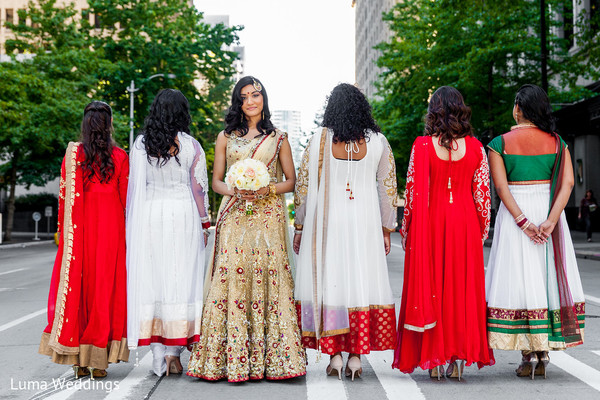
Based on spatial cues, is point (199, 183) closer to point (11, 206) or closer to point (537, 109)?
point (537, 109)

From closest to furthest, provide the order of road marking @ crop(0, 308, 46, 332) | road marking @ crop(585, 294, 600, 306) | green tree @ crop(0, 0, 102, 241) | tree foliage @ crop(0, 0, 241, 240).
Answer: road marking @ crop(0, 308, 46, 332) < road marking @ crop(585, 294, 600, 306) < green tree @ crop(0, 0, 102, 241) < tree foliage @ crop(0, 0, 241, 240)

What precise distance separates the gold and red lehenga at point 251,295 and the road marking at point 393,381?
677mm

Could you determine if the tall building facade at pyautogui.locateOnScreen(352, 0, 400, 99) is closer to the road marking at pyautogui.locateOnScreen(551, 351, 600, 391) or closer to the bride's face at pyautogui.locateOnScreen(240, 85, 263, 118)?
the road marking at pyautogui.locateOnScreen(551, 351, 600, 391)

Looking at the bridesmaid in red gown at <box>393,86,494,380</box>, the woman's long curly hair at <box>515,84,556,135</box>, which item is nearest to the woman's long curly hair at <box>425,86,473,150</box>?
the bridesmaid in red gown at <box>393,86,494,380</box>

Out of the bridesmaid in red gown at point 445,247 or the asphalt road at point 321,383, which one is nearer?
the asphalt road at point 321,383

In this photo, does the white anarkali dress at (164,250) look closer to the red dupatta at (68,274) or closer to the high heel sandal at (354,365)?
the red dupatta at (68,274)

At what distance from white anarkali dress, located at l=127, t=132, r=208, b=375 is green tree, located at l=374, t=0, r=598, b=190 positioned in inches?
786

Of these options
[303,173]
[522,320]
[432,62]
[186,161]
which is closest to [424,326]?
[522,320]

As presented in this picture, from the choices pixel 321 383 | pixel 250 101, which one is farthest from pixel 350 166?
pixel 321 383

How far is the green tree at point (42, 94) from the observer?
85.9 feet

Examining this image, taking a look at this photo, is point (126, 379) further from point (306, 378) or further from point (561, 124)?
point (561, 124)

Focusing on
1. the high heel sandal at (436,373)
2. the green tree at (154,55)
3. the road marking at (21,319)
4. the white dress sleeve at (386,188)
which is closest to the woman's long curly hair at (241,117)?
the white dress sleeve at (386,188)

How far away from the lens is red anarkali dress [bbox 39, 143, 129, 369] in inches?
202

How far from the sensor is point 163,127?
538 cm
